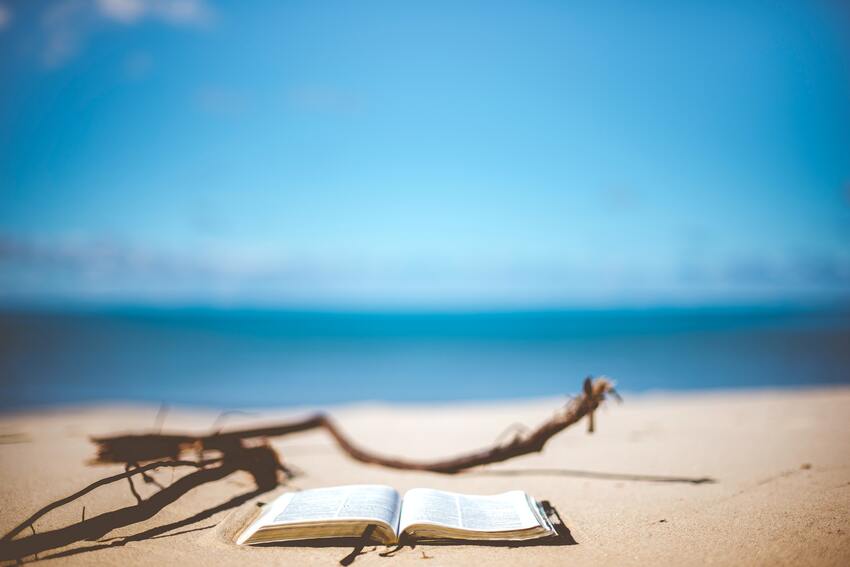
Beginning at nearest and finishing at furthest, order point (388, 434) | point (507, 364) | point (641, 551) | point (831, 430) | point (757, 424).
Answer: point (641, 551) → point (831, 430) → point (757, 424) → point (388, 434) → point (507, 364)

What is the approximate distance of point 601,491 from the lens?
135 inches

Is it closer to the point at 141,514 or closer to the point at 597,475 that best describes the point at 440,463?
the point at 597,475

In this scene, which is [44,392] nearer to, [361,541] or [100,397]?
[100,397]

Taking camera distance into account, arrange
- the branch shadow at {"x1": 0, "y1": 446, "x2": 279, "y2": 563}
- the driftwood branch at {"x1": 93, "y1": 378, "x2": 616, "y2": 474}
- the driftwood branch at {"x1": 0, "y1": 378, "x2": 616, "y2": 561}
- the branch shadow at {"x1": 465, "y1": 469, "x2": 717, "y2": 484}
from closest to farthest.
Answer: the branch shadow at {"x1": 0, "y1": 446, "x2": 279, "y2": 563}
the driftwood branch at {"x1": 0, "y1": 378, "x2": 616, "y2": 561}
the driftwood branch at {"x1": 93, "y1": 378, "x2": 616, "y2": 474}
the branch shadow at {"x1": 465, "y1": 469, "x2": 717, "y2": 484}

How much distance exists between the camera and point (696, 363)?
20.0 meters

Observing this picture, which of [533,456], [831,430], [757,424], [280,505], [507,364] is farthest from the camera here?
[507,364]

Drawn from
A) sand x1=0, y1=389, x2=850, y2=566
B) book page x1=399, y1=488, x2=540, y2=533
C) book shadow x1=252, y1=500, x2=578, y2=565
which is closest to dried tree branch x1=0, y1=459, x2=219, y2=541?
sand x1=0, y1=389, x2=850, y2=566

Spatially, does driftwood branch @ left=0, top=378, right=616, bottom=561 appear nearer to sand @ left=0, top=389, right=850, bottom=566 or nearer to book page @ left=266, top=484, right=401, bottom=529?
sand @ left=0, top=389, right=850, bottom=566

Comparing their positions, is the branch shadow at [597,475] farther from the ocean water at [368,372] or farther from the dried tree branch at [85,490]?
the ocean water at [368,372]

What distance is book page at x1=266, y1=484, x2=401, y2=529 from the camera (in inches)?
91.6

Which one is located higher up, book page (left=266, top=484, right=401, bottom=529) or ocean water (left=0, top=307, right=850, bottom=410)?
book page (left=266, top=484, right=401, bottom=529)

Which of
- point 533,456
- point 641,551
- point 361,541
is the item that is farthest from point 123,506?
point 533,456

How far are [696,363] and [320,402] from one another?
607 inches

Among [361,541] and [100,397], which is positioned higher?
[361,541]
